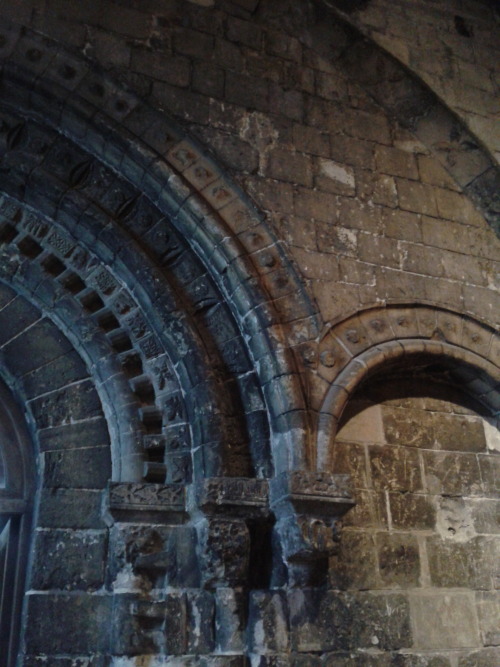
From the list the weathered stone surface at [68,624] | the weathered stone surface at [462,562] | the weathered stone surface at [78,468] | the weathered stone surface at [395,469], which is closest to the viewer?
the weathered stone surface at [68,624]

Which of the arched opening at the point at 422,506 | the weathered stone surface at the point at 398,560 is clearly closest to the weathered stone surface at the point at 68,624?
the arched opening at the point at 422,506

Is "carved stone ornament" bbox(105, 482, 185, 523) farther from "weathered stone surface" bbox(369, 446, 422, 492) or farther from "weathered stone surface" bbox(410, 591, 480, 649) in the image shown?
"weathered stone surface" bbox(410, 591, 480, 649)

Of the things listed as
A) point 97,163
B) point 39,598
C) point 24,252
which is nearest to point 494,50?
point 97,163

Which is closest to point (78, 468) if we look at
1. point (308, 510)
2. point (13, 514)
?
point (13, 514)

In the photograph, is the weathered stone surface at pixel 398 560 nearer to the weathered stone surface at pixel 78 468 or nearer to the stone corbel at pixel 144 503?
the stone corbel at pixel 144 503

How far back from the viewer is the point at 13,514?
361 cm

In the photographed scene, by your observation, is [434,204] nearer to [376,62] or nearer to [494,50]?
[376,62]

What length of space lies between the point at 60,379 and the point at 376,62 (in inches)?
112

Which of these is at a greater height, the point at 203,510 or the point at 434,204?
the point at 434,204

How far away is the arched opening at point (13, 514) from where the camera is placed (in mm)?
3393

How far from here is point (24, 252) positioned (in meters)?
3.91

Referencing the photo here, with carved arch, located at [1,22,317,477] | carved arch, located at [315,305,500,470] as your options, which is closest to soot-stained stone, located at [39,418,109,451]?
carved arch, located at [1,22,317,477]

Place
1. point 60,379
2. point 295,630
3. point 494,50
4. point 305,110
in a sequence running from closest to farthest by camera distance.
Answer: point 295,630, point 60,379, point 305,110, point 494,50

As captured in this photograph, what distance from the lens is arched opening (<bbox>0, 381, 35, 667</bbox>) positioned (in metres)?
3.39
